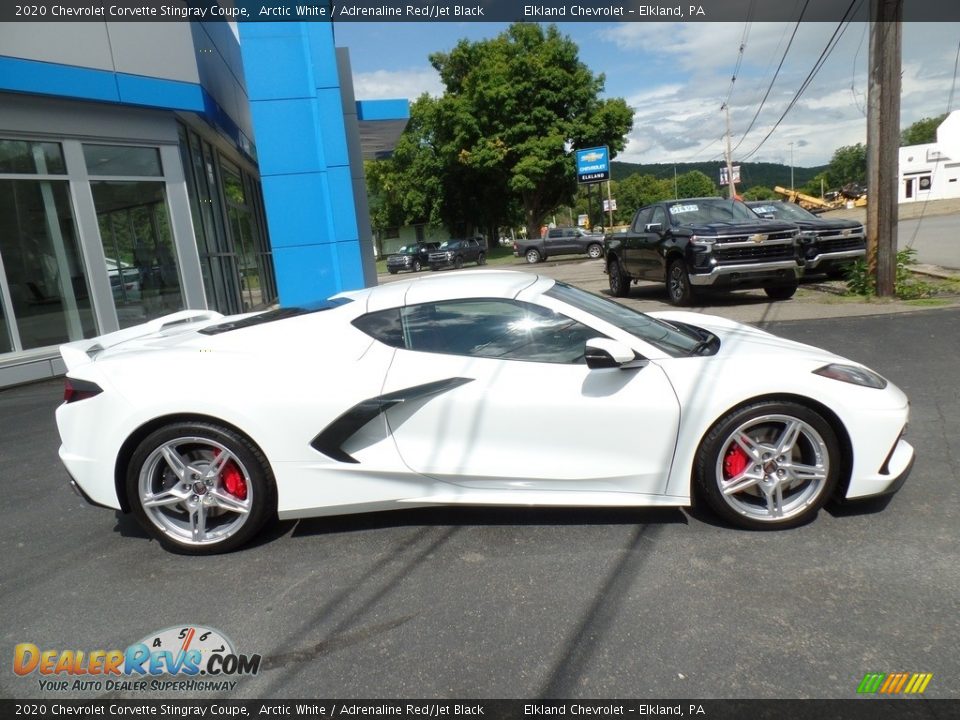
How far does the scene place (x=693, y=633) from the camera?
8.58 ft

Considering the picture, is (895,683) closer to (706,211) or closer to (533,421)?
(533,421)

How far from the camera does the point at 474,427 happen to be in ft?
11.0

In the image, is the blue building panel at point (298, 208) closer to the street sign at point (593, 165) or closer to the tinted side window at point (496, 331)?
the tinted side window at point (496, 331)

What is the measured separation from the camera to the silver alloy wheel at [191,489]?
3.42 meters

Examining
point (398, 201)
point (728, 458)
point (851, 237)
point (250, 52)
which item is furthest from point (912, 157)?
point (728, 458)

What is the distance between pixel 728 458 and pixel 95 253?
32.9 feet

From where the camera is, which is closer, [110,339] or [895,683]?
[895,683]

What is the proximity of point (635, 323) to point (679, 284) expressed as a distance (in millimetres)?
8017

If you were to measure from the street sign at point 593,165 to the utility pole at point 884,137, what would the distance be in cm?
2668

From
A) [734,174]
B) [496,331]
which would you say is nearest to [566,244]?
[734,174]

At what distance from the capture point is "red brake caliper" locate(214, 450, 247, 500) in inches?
137

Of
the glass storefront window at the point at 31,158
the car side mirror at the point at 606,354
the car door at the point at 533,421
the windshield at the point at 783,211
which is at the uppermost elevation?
the glass storefront window at the point at 31,158

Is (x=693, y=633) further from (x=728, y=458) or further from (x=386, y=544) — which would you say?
(x=386, y=544)

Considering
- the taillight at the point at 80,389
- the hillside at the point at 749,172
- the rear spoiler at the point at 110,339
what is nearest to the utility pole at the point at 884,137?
the rear spoiler at the point at 110,339
